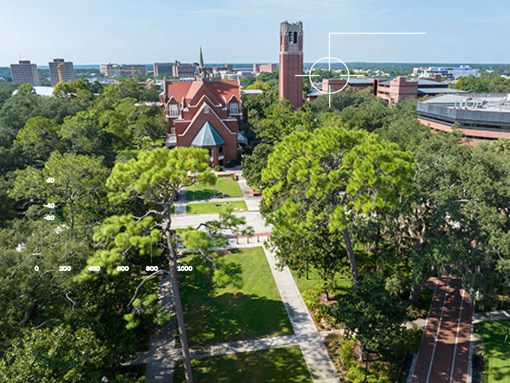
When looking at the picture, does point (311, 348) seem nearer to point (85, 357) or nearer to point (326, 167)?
point (326, 167)

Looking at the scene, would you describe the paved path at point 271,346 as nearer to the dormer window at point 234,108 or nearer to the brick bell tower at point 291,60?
the dormer window at point 234,108

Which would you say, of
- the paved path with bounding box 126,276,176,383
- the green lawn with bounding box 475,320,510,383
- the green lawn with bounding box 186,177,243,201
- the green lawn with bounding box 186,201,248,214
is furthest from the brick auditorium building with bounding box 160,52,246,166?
the green lawn with bounding box 475,320,510,383

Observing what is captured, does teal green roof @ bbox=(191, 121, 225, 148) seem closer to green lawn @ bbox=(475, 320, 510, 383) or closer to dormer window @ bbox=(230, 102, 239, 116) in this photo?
dormer window @ bbox=(230, 102, 239, 116)

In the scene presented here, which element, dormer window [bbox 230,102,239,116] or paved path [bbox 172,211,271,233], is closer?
paved path [bbox 172,211,271,233]

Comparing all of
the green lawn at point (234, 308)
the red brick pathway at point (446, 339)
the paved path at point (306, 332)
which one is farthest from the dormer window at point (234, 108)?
the red brick pathway at point (446, 339)

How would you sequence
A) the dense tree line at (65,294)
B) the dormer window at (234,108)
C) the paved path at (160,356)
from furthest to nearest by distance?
the dormer window at (234,108) → the paved path at (160,356) → the dense tree line at (65,294)

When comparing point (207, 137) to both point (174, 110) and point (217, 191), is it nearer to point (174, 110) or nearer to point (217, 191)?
point (217, 191)

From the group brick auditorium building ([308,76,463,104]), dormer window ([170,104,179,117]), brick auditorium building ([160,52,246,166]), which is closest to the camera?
brick auditorium building ([160,52,246,166])
